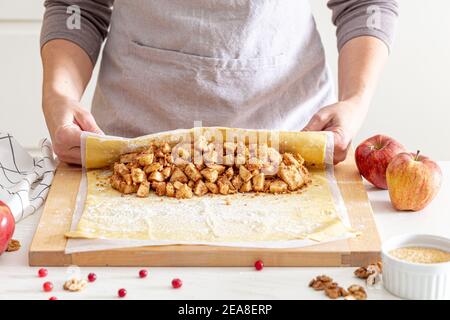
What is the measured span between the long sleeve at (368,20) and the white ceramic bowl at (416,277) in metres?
0.68

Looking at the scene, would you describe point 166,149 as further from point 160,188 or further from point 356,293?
point 356,293

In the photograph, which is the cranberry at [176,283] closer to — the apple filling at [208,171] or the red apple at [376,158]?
the apple filling at [208,171]

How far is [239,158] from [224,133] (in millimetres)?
67

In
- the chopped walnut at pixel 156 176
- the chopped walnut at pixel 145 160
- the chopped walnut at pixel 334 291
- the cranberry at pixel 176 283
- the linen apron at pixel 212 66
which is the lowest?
the cranberry at pixel 176 283

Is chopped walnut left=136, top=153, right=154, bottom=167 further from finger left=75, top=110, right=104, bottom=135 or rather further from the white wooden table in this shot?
the white wooden table

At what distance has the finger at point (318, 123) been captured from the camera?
1.49 meters

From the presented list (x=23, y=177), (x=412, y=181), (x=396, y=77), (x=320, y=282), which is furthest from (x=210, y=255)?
(x=396, y=77)

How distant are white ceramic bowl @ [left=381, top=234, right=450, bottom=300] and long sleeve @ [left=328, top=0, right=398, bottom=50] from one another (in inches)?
26.9

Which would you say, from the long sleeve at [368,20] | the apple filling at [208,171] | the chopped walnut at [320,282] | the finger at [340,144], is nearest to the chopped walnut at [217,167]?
the apple filling at [208,171]

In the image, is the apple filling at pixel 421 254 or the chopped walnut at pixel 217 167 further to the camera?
the chopped walnut at pixel 217 167

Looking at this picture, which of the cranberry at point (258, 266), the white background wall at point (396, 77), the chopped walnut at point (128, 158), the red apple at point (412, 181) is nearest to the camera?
the cranberry at point (258, 266)

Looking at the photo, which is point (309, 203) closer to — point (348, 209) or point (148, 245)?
point (348, 209)

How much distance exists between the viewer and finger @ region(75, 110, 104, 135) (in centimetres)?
149

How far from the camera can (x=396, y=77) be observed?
2914mm
